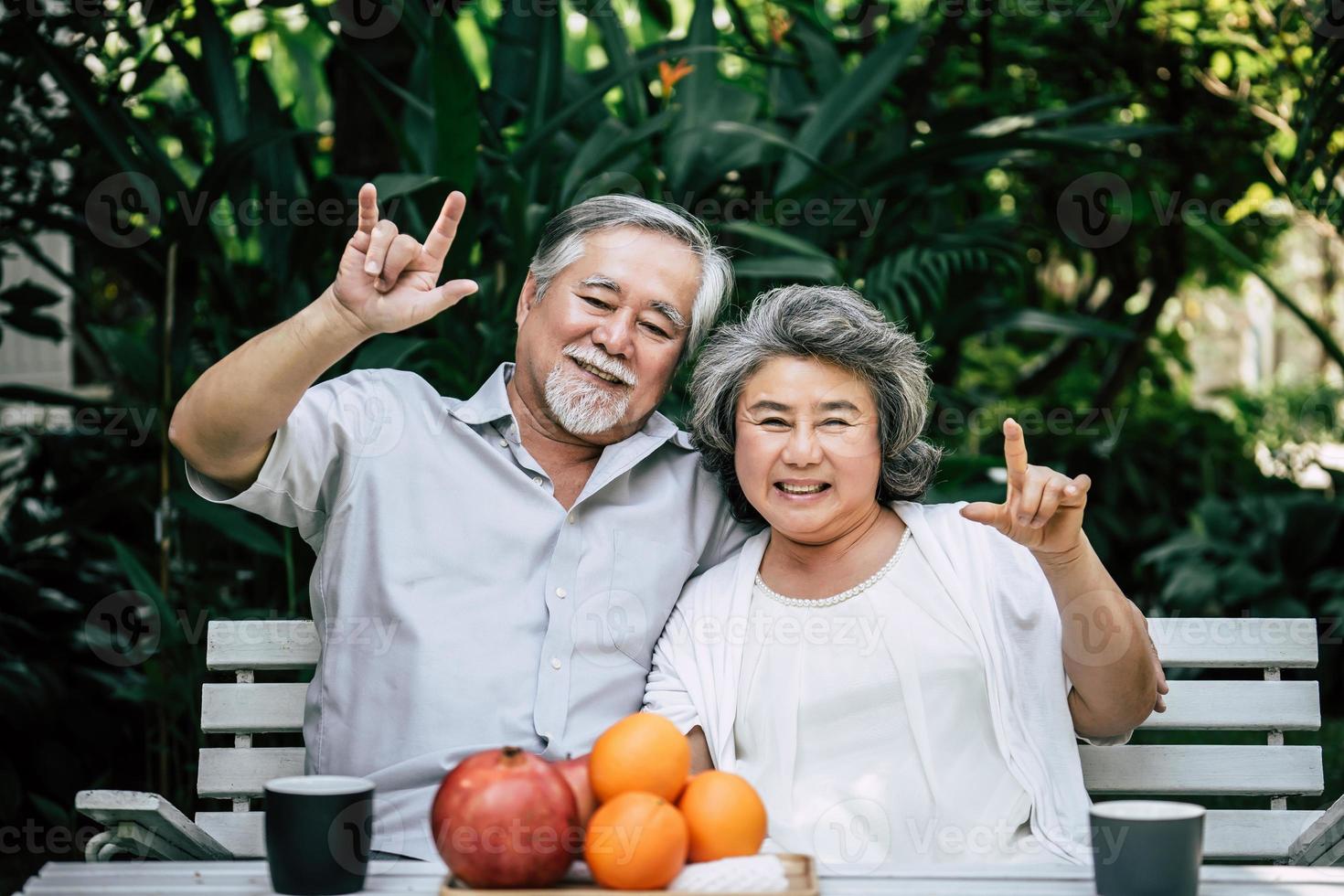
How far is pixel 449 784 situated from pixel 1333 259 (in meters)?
8.98

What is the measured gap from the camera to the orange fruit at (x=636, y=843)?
1410 millimetres

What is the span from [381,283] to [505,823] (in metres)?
0.86

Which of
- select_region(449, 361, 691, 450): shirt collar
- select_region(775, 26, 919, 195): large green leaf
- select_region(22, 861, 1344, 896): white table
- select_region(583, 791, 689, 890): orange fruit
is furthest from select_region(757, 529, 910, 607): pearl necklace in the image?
select_region(775, 26, 919, 195): large green leaf

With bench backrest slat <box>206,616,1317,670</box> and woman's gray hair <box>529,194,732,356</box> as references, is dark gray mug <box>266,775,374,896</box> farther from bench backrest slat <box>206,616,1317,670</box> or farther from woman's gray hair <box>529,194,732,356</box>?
woman's gray hair <box>529,194,732,356</box>

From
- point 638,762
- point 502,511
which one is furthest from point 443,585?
point 638,762

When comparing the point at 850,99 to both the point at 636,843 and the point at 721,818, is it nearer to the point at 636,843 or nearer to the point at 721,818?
the point at 721,818

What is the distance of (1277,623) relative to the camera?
240 cm

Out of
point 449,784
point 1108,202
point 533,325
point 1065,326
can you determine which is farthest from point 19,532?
point 1108,202

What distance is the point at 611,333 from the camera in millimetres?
2404

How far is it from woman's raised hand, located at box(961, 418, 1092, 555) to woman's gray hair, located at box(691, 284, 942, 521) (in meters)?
0.45

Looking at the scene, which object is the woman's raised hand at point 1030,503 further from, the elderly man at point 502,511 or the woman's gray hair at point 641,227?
the woman's gray hair at point 641,227

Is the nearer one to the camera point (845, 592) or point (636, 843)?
point (636, 843)

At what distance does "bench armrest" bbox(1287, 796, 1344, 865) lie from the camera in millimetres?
1928

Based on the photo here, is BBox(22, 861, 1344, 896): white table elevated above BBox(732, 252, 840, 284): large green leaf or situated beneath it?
situated beneath
